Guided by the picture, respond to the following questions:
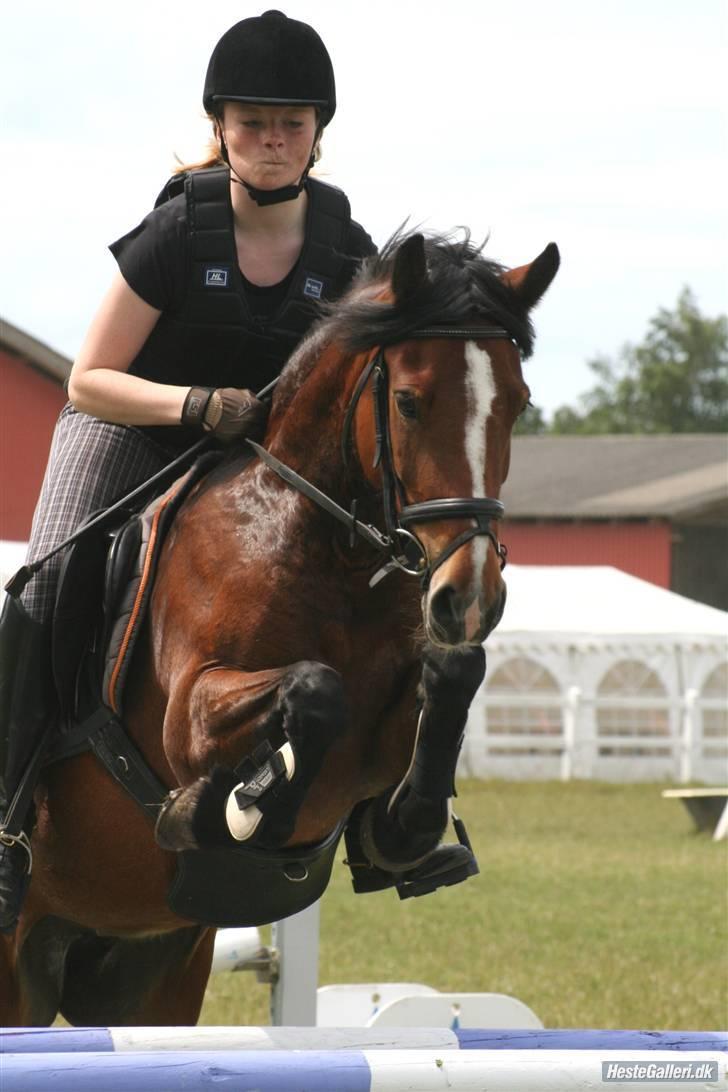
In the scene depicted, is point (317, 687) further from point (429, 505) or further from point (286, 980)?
point (286, 980)

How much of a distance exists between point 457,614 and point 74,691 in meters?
1.41

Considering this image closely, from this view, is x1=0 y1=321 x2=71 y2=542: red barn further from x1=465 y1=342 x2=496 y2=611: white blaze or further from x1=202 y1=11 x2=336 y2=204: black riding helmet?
x1=465 y1=342 x2=496 y2=611: white blaze

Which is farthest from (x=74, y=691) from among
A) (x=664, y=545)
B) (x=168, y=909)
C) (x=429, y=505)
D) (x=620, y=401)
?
(x=620, y=401)

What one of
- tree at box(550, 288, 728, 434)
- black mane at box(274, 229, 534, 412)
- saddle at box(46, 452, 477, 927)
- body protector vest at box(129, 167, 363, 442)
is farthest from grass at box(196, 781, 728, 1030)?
tree at box(550, 288, 728, 434)

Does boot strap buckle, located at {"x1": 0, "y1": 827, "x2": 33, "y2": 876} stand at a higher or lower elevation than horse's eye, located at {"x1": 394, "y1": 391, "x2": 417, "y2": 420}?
lower

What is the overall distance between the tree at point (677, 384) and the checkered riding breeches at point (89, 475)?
68367 millimetres

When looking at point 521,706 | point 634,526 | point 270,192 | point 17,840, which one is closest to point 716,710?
point 521,706

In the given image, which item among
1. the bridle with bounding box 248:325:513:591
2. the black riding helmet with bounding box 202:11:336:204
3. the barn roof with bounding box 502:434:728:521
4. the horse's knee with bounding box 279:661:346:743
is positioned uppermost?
the black riding helmet with bounding box 202:11:336:204

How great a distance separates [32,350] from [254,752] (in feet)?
75.8

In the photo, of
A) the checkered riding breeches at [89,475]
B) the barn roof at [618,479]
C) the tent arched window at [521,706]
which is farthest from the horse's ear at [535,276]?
the barn roof at [618,479]

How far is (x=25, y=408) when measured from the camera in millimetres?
26078

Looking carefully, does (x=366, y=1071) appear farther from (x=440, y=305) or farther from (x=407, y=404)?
(x=440, y=305)

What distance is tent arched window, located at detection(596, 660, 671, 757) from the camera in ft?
71.8

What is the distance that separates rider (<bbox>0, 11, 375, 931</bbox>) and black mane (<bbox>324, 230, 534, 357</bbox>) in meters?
0.38
